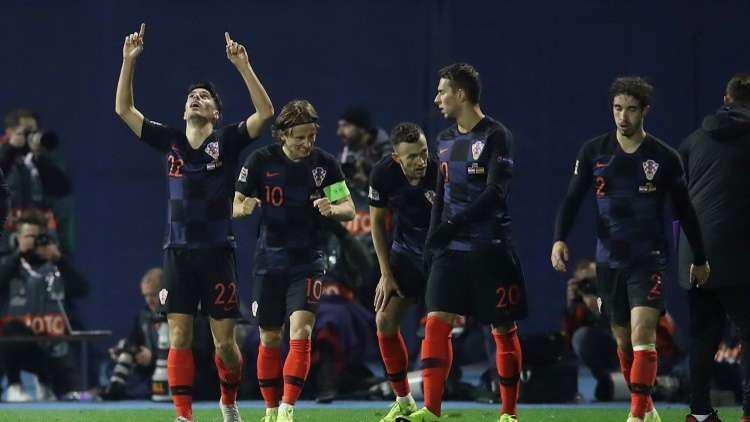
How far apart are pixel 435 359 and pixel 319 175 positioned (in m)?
1.40

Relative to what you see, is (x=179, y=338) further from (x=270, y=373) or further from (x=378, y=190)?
(x=378, y=190)

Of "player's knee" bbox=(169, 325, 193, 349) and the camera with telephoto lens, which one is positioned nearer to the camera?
"player's knee" bbox=(169, 325, 193, 349)

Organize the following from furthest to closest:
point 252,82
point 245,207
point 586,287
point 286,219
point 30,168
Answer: point 30,168, point 586,287, point 286,219, point 245,207, point 252,82

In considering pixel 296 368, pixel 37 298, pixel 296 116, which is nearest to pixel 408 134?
pixel 296 116

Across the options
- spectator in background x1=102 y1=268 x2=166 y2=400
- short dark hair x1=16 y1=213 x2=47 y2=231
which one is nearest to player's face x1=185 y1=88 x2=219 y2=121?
spectator in background x1=102 y1=268 x2=166 y2=400

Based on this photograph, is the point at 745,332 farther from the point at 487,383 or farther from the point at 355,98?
the point at 355,98

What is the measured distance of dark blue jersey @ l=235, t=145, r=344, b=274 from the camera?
9.05 metres

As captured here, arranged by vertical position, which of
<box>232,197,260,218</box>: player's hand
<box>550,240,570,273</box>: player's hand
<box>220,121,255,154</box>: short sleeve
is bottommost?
<box>550,240,570,273</box>: player's hand

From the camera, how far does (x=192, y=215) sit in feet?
28.7

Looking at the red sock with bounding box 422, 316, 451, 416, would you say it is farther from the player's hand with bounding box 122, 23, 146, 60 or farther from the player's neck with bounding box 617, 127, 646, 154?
the player's hand with bounding box 122, 23, 146, 60

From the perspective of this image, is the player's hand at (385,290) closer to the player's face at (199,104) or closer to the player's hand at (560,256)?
the player's hand at (560,256)

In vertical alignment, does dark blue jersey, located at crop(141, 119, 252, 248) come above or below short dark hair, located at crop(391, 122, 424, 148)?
below

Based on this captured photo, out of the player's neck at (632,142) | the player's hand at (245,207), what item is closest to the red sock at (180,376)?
the player's hand at (245,207)

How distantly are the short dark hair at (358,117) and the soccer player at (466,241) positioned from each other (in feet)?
13.7
